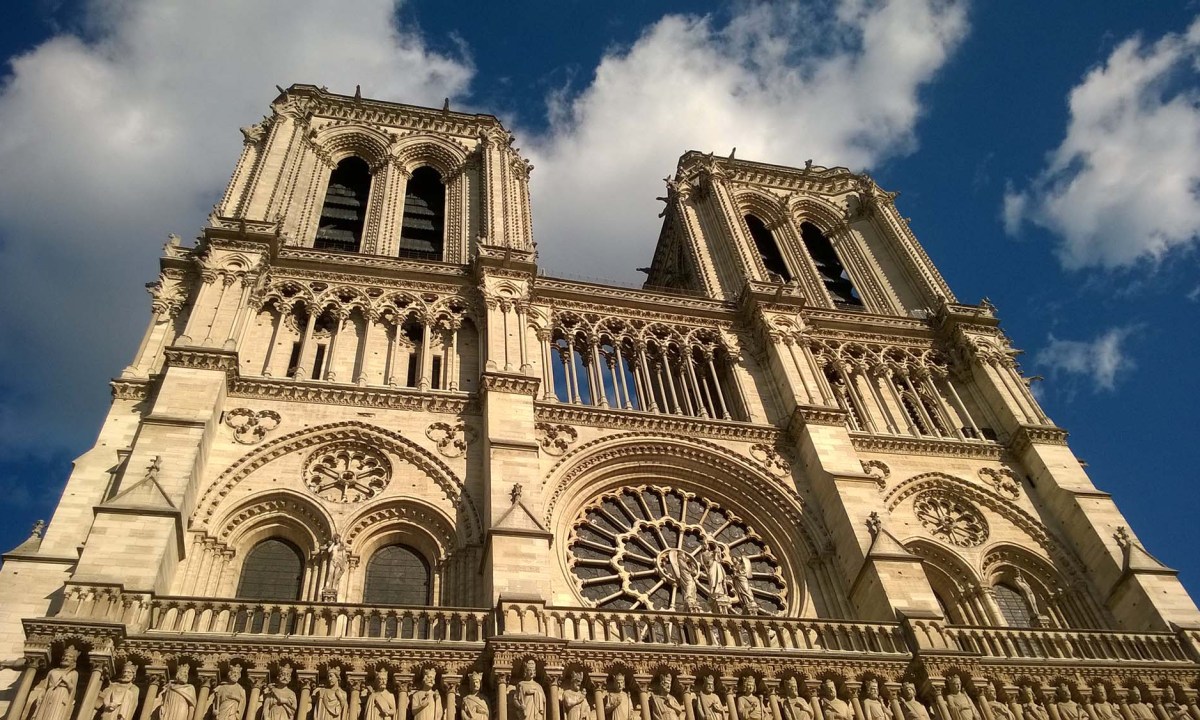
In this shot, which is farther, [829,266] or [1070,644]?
[829,266]

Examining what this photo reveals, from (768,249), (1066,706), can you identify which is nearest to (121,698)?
(1066,706)

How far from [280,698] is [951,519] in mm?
12450

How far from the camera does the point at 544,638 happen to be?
12.0 meters

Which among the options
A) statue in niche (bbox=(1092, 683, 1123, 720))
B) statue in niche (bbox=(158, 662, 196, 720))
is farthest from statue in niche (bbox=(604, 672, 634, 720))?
statue in niche (bbox=(1092, 683, 1123, 720))

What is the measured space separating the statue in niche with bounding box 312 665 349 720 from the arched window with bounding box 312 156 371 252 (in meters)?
12.6

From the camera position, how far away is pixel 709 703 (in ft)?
39.5

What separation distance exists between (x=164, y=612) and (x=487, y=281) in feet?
31.6

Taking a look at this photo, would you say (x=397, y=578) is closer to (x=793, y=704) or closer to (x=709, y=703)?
(x=709, y=703)

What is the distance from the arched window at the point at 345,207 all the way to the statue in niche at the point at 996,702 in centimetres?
1576

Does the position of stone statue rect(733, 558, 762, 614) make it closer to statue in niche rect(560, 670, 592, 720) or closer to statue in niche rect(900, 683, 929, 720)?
statue in niche rect(900, 683, 929, 720)

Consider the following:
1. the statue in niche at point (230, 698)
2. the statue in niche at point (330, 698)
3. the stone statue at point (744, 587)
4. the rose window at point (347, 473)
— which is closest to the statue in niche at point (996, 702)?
the stone statue at point (744, 587)

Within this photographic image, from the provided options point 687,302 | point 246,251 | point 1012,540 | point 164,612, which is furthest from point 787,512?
point 246,251

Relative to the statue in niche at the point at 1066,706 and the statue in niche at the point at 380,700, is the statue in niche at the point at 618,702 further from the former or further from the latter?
the statue in niche at the point at 1066,706

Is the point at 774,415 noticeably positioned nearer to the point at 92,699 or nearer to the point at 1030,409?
the point at 1030,409
